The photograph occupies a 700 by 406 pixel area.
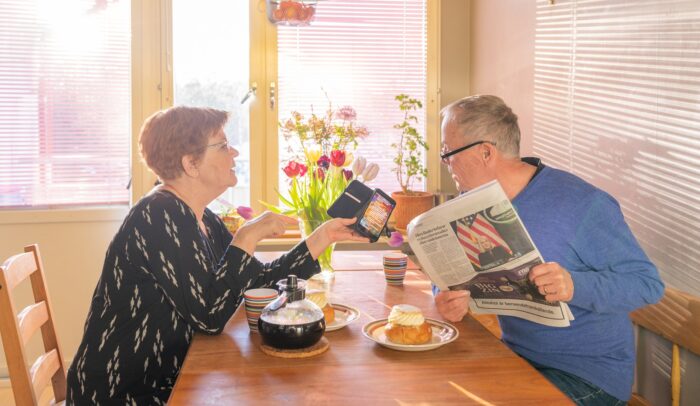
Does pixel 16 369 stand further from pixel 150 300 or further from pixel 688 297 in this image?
pixel 688 297

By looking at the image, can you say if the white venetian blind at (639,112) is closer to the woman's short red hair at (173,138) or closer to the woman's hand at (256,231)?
the woman's hand at (256,231)

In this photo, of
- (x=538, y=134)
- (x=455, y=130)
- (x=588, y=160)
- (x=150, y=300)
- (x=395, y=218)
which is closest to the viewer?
(x=150, y=300)

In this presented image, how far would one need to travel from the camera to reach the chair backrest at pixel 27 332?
5.21 feet

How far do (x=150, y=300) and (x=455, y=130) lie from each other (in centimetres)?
91

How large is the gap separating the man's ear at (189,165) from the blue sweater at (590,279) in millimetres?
896

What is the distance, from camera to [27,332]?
1763 millimetres

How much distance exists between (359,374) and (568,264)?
2.14 feet

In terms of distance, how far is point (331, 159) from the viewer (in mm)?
2295

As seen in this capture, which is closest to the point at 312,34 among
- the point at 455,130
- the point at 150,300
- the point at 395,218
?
the point at 395,218

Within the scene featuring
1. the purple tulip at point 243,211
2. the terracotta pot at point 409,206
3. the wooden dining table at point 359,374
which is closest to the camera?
the wooden dining table at point 359,374

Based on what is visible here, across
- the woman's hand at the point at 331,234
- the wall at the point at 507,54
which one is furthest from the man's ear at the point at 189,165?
the wall at the point at 507,54

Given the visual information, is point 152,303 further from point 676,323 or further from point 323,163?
point 676,323

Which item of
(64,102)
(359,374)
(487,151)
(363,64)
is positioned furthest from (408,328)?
(64,102)

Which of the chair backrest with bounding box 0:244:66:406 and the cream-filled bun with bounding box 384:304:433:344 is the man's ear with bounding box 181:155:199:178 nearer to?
the chair backrest with bounding box 0:244:66:406
